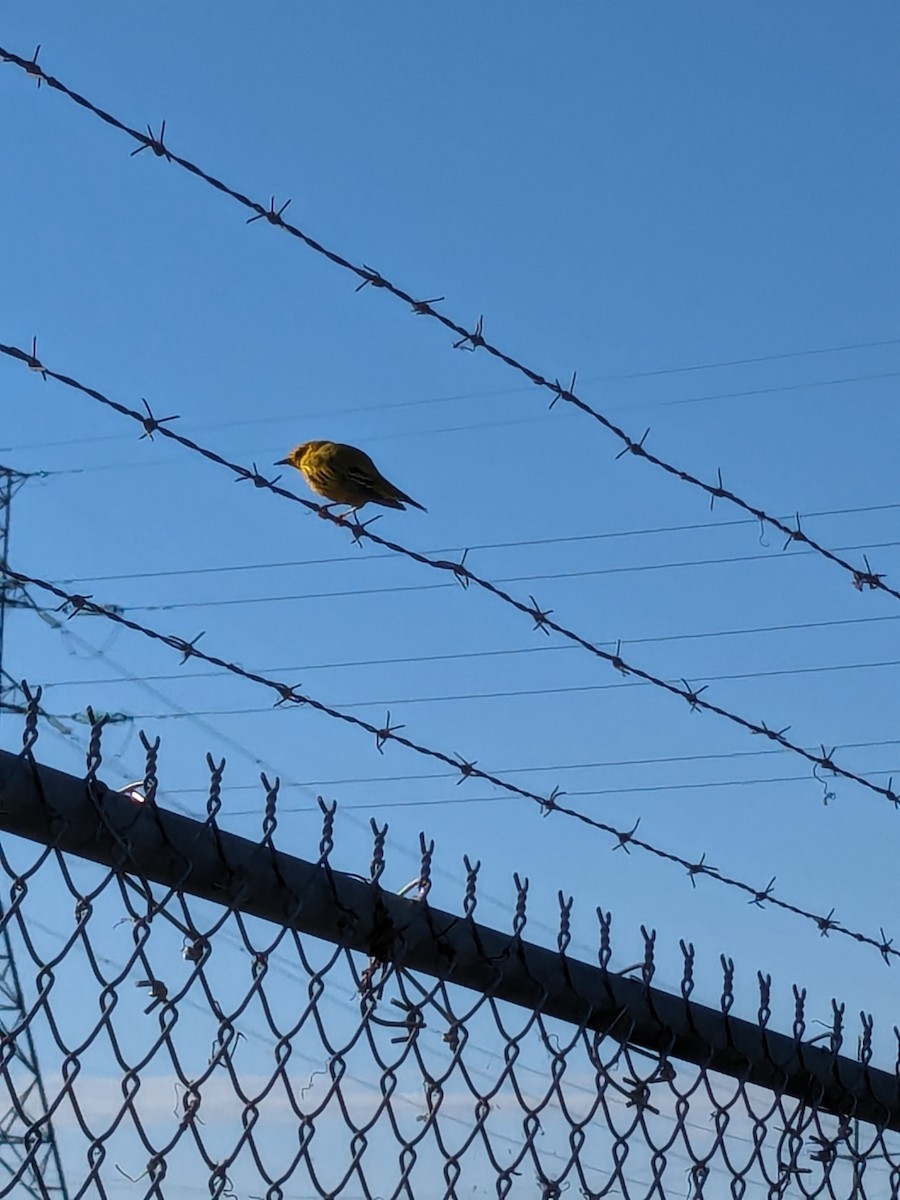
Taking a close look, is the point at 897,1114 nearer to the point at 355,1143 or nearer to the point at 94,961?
the point at 355,1143

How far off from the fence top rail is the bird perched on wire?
10.5ft

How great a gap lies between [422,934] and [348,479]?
3.83 meters

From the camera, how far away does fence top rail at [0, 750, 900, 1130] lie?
223 centimetres

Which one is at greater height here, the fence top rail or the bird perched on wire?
the bird perched on wire

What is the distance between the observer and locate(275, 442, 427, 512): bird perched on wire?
643 cm

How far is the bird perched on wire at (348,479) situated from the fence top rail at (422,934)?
10.5 feet

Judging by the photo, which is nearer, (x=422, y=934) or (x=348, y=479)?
(x=422, y=934)

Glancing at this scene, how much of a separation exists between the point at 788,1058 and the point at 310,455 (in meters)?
3.63

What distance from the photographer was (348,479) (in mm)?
6441

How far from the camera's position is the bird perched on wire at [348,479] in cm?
643

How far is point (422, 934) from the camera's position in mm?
2738

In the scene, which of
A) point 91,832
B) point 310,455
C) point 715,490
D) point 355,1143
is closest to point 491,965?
point 355,1143

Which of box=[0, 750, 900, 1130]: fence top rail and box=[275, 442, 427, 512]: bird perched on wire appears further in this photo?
box=[275, 442, 427, 512]: bird perched on wire

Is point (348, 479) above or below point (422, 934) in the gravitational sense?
above
